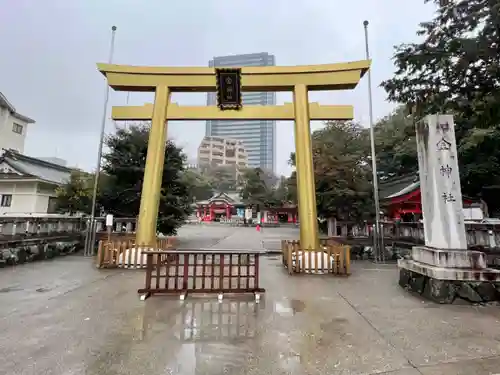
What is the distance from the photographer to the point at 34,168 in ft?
60.6

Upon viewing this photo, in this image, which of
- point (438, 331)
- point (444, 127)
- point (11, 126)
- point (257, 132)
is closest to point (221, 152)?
point (257, 132)

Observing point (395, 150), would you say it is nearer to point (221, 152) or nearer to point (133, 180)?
point (133, 180)

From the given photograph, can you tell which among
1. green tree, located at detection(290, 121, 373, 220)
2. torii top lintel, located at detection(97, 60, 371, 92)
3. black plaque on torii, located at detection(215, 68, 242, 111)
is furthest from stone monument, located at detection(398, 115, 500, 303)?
green tree, located at detection(290, 121, 373, 220)

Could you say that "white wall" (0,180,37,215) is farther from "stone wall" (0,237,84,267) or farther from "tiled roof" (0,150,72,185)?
"stone wall" (0,237,84,267)

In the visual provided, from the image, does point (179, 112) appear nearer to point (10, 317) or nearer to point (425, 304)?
point (10, 317)

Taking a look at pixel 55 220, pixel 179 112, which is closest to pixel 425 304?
pixel 179 112

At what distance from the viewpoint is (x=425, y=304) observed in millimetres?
4984

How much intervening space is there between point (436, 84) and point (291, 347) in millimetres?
10894

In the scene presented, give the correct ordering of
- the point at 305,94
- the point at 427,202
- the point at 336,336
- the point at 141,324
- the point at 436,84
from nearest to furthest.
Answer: the point at 336,336 → the point at 141,324 → the point at 427,202 → the point at 305,94 → the point at 436,84

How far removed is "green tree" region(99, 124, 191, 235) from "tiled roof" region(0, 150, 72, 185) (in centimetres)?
637

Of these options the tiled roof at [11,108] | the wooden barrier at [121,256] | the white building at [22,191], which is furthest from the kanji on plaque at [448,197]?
the tiled roof at [11,108]

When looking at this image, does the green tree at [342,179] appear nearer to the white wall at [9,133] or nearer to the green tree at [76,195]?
the green tree at [76,195]

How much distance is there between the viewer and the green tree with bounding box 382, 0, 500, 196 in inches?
327

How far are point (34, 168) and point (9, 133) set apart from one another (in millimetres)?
11787
